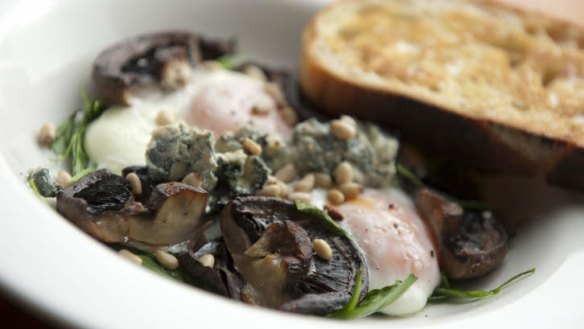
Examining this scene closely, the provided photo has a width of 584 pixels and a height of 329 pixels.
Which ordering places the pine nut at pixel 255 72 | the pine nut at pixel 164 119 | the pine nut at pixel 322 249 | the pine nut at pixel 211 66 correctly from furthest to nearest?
the pine nut at pixel 255 72 → the pine nut at pixel 211 66 → the pine nut at pixel 164 119 → the pine nut at pixel 322 249

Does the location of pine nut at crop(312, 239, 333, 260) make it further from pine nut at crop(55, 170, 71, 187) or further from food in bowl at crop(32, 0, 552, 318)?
pine nut at crop(55, 170, 71, 187)

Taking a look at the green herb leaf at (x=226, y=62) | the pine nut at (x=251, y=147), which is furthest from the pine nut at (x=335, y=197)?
the green herb leaf at (x=226, y=62)

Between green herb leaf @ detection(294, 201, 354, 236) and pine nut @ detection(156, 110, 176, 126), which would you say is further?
pine nut @ detection(156, 110, 176, 126)

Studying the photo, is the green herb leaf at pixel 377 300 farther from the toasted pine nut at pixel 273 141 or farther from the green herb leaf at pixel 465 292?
the toasted pine nut at pixel 273 141

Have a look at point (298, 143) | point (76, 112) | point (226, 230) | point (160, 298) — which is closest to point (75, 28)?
point (76, 112)

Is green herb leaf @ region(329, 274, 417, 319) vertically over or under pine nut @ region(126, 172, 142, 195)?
under

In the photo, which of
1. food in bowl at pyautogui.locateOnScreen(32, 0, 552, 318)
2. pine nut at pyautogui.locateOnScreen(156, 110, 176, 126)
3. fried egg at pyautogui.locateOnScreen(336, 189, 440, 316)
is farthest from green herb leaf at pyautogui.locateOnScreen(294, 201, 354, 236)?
pine nut at pyautogui.locateOnScreen(156, 110, 176, 126)
